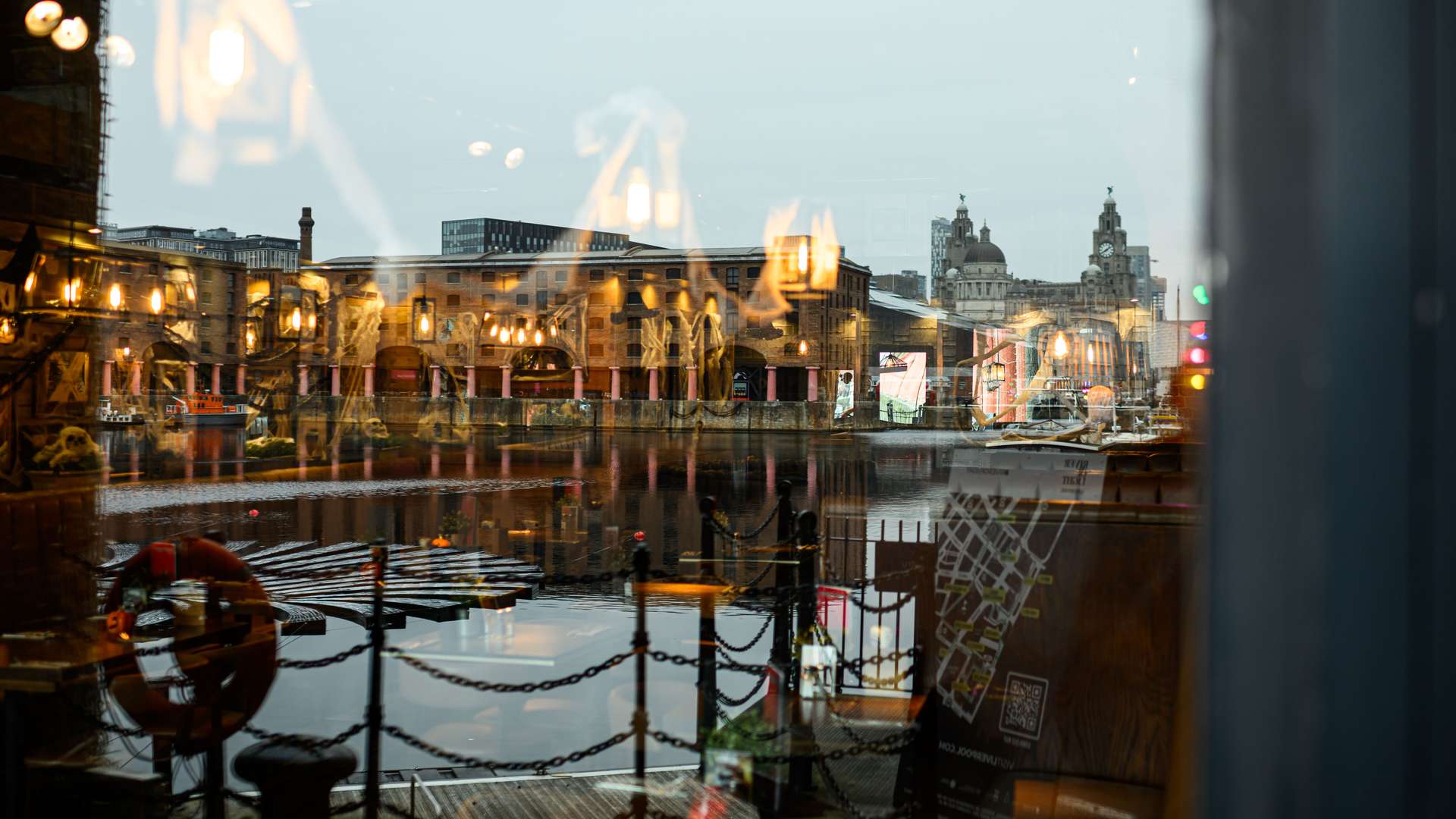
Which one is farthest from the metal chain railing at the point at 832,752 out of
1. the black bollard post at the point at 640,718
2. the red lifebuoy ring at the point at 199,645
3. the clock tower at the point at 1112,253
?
the clock tower at the point at 1112,253

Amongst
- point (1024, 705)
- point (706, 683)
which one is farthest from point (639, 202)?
point (1024, 705)

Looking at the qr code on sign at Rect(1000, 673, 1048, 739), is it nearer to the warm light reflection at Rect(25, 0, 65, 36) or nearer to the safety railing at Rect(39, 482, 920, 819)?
the safety railing at Rect(39, 482, 920, 819)

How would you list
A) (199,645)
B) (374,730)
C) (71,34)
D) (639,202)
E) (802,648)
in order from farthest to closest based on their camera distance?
(639,202) → (802,648) → (199,645) → (71,34) → (374,730)

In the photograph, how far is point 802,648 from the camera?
13.0ft

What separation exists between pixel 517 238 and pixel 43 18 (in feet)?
37.2

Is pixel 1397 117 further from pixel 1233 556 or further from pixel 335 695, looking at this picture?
pixel 335 695

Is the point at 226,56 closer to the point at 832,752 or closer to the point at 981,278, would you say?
the point at 981,278

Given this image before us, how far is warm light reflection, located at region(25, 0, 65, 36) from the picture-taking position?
10.3 feet

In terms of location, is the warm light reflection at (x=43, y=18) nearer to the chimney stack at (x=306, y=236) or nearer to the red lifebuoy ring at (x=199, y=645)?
the red lifebuoy ring at (x=199, y=645)

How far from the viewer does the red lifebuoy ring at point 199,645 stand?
3230 millimetres

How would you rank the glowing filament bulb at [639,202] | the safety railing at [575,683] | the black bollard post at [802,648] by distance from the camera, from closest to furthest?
the safety railing at [575,683] → the black bollard post at [802,648] → the glowing filament bulb at [639,202]

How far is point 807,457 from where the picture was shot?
16.6m

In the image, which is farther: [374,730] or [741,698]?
[741,698]

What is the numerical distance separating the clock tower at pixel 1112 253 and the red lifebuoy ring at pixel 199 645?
12.5ft
